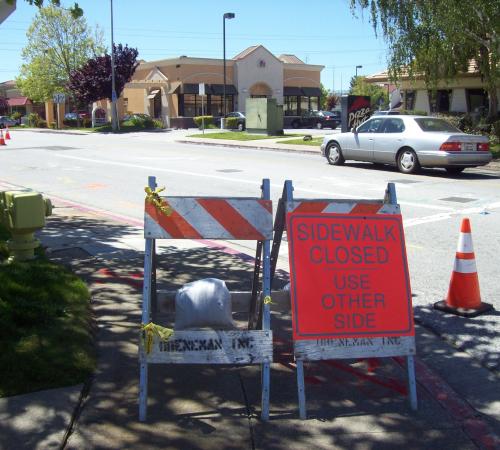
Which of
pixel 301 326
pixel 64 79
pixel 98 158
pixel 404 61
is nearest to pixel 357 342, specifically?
pixel 301 326

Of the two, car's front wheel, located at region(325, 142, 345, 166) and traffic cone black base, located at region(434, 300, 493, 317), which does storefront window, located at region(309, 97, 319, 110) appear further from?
traffic cone black base, located at region(434, 300, 493, 317)

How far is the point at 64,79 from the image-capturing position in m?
62.0

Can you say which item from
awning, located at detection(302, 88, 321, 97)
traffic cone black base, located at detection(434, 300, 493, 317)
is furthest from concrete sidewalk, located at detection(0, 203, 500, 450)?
awning, located at detection(302, 88, 321, 97)

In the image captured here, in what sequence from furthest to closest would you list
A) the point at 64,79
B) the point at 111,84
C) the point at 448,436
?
the point at 64,79 < the point at 111,84 < the point at 448,436

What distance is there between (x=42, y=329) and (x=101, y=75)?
49917 millimetres

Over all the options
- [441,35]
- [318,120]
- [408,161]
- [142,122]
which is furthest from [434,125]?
[142,122]

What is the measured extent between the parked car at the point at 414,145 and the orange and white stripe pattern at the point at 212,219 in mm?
12160

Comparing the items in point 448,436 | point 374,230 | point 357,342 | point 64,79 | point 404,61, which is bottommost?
point 448,436

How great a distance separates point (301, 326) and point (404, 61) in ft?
69.1

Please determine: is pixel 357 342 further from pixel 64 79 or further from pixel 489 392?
pixel 64 79

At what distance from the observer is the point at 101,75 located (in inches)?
2026

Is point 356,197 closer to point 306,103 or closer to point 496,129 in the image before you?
point 496,129

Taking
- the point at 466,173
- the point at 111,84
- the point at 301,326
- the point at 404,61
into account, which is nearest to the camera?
the point at 301,326

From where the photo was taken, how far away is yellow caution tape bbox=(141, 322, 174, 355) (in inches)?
144
